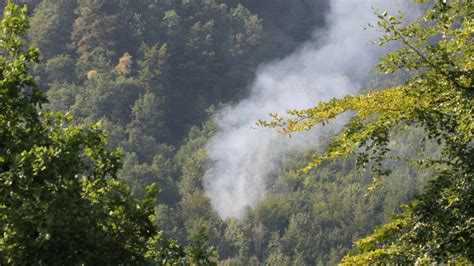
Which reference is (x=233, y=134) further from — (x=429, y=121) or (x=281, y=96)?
(x=429, y=121)

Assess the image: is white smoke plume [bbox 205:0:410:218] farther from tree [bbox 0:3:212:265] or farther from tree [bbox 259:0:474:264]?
tree [bbox 0:3:212:265]

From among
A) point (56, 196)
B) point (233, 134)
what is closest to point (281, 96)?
point (233, 134)

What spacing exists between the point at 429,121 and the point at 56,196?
4060 millimetres

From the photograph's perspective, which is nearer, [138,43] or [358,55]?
[138,43]

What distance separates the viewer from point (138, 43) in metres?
104

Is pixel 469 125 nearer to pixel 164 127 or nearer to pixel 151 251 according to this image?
pixel 151 251

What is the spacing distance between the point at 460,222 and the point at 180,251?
305 cm

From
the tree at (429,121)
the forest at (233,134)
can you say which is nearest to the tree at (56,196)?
the forest at (233,134)

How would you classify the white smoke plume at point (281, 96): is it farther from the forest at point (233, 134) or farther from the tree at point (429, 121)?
the tree at point (429, 121)

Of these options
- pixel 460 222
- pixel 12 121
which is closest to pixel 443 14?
pixel 460 222

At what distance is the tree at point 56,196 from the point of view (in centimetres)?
909

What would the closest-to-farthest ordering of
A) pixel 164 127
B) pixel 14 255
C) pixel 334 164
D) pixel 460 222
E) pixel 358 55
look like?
pixel 14 255, pixel 460 222, pixel 334 164, pixel 164 127, pixel 358 55

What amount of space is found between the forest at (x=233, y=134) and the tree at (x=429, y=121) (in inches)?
1.0

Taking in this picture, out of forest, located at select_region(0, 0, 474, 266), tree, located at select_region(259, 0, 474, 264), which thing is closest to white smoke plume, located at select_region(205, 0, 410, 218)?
forest, located at select_region(0, 0, 474, 266)
